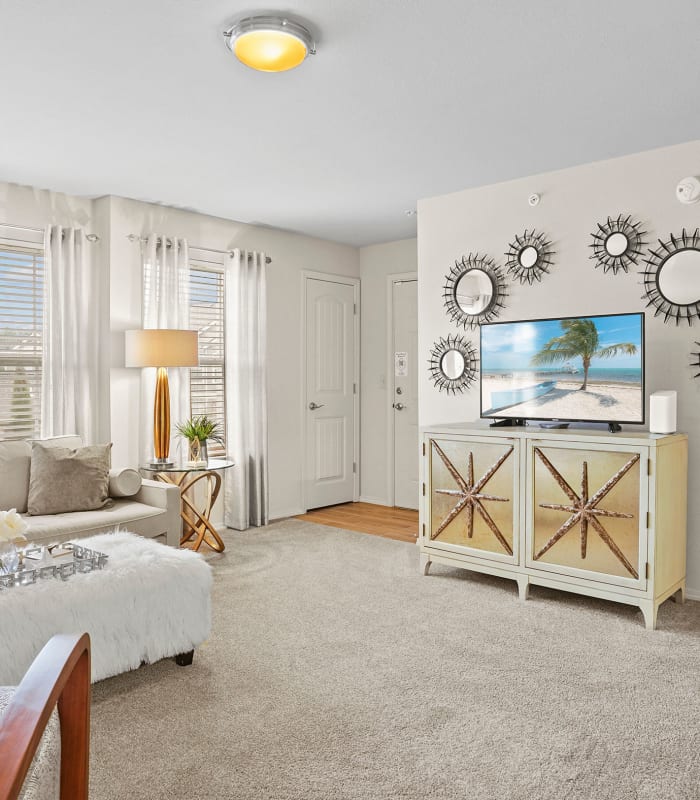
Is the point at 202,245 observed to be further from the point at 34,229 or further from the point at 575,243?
the point at 575,243

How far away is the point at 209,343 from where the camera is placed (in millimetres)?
5281

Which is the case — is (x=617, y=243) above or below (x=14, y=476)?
above

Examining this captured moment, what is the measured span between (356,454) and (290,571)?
243 centimetres

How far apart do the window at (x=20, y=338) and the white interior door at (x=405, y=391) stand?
311cm

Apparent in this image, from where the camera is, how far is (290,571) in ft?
13.7

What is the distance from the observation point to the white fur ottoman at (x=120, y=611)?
90.7 inches

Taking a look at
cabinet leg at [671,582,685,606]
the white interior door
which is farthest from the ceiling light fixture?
the white interior door

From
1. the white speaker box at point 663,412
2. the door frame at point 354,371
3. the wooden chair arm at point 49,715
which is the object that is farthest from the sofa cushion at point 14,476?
the white speaker box at point 663,412

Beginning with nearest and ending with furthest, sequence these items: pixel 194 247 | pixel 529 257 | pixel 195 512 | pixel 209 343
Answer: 1. pixel 529 257
2. pixel 195 512
3. pixel 194 247
4. pixel 209 343

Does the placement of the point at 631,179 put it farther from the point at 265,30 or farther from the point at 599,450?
the point at 265,30

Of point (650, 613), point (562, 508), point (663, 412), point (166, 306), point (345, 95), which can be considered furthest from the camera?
point (166, 306)

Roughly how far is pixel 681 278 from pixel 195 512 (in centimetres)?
337

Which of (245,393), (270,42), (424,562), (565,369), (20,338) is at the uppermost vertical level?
(270,42)

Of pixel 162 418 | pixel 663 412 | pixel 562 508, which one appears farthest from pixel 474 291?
pixel 162 418
